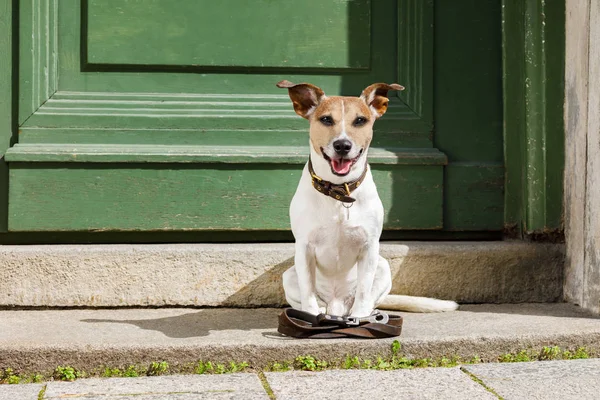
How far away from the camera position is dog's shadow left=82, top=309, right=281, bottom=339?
3229mm

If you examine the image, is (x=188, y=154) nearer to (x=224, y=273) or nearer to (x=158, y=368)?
(x=224, y=273)

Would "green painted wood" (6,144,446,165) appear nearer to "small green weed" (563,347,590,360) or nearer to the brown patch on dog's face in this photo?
the brown patch on dog's face

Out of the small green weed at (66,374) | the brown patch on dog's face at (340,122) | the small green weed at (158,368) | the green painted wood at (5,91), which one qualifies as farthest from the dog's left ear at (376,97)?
the green painted wood at (5,91)

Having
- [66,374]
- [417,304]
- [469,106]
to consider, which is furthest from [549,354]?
[66,374]

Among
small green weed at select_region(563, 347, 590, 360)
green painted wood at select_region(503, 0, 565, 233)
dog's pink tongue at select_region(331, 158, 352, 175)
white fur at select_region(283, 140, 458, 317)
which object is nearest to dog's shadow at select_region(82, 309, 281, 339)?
white fur at select_region(283, 140, 458, 317)

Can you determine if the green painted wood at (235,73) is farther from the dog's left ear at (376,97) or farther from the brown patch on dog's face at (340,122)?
the brown patch on dog's face at (340,122)

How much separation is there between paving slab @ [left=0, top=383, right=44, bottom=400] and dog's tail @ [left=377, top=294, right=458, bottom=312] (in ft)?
5.14

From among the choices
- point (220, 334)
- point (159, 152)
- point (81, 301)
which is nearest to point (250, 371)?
point (220, 334)

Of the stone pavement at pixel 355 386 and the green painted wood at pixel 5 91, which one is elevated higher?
the green painted wood at pixel 5 91

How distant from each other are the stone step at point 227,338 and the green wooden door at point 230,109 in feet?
1.92

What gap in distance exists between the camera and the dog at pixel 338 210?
10.1ft

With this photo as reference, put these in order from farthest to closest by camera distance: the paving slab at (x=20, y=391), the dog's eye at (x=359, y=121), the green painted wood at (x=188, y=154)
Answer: the green painted wood at (x=188, y=154), the dog's eye at (x=359, y=121), the paving slab at (x=20, y=391)

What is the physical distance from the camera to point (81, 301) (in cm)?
370

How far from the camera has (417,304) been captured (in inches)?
143
